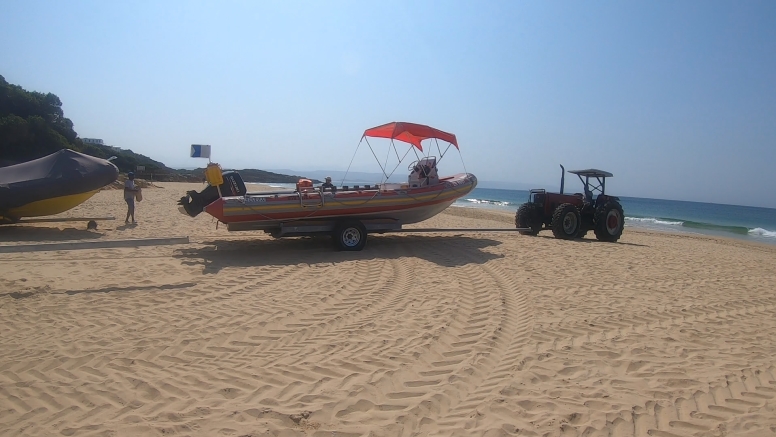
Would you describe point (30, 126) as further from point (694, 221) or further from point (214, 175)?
point (694, 221)

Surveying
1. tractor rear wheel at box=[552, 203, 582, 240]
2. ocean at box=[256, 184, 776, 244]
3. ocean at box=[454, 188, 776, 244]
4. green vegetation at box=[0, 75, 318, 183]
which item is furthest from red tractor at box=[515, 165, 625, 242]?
green vegetation at box=[0, 75, 318, 183]

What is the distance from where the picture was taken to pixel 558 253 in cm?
1030

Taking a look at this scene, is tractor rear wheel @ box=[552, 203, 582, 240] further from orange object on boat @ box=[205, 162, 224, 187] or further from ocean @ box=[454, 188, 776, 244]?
ocean @ box=[454, 188, 776, 244]

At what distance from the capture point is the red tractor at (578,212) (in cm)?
1311

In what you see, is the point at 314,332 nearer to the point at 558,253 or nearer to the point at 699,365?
the point at 699,365

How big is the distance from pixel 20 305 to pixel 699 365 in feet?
23.7

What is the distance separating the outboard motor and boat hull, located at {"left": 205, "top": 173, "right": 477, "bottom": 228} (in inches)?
28.0

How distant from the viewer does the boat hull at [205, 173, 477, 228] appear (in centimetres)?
930

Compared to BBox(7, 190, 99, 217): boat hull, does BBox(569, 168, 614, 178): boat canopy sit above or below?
above

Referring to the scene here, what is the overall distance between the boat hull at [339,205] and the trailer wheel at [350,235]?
207mm

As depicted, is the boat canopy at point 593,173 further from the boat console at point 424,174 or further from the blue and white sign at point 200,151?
the blue and white sign at point 200,151

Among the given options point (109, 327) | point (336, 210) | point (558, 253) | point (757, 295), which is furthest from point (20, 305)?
point (757, 295)

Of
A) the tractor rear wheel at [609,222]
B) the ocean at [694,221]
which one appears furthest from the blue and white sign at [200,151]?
the ocean at [694,221]

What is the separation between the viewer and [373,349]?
4.67 metres
